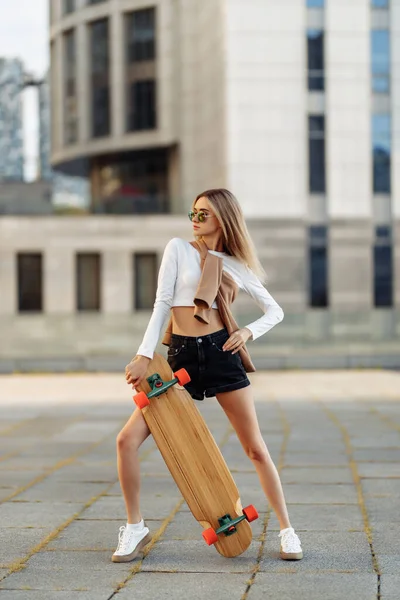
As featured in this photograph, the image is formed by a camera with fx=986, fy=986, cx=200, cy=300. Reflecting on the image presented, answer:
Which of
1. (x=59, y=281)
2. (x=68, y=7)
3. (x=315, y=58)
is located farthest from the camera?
(x=68, y=7)

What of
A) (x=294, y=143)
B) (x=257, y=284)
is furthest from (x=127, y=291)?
(x=257, y=284)

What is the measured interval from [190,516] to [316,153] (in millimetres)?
30320

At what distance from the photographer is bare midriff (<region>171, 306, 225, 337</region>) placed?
4992 millimetres

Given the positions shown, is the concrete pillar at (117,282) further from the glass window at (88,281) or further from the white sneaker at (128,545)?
the white sneaker at (128,545)

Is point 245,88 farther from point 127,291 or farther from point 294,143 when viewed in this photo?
point 127,291

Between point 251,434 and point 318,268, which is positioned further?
point 318,268

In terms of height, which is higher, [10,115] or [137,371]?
[10,115]

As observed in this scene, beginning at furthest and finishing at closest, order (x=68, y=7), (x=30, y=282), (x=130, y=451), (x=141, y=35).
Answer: (x=68, y=7) < (x=141, y=35) < (x=30, y=282) < (x=130, y=451)

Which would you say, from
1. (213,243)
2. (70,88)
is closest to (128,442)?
(213,243)

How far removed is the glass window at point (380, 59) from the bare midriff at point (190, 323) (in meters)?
32.1

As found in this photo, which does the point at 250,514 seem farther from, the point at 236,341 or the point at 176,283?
the point at 176,283

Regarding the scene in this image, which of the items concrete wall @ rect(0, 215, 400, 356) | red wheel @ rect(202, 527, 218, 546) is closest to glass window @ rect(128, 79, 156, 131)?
concrete wall @ rect(0, 215, 400, 356)

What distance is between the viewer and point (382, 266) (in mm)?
35750

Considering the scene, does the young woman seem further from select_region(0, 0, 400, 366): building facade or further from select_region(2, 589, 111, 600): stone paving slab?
select_region(0, 0, 400, 366): building facade
